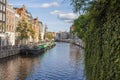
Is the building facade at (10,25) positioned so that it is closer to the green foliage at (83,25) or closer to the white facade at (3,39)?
the white facade at (3,39)

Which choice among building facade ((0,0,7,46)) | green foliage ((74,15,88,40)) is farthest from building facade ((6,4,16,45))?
green foliage ((74,15,88,40))

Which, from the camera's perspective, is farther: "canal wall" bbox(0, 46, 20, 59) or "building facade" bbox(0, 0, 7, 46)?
"building facade" bbox(0, 0, 7, 46)

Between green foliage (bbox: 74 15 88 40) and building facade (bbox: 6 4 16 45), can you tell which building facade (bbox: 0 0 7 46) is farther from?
green foliage (bbox: 74 15 88 40)

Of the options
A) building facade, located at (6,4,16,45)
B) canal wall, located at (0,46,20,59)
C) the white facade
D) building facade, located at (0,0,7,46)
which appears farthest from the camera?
building facade, located at (6,4,16,45)

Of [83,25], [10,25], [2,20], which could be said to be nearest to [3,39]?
[2,20]

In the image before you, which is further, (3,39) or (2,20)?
(3,39)

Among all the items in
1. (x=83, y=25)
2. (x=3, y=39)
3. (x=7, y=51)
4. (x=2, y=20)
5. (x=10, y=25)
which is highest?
(x=2, y=20)

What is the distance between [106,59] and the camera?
6715mm

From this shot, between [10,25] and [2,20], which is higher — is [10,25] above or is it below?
below

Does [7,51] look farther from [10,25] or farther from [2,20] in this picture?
[10,25]

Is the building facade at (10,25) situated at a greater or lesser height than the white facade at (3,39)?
greater

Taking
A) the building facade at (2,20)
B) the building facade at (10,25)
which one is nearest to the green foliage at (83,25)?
the building facade at (2,20)

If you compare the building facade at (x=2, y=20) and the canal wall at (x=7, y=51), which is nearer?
the canal wall at (x=7, y=51)

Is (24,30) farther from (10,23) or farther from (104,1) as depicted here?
(104,1)
